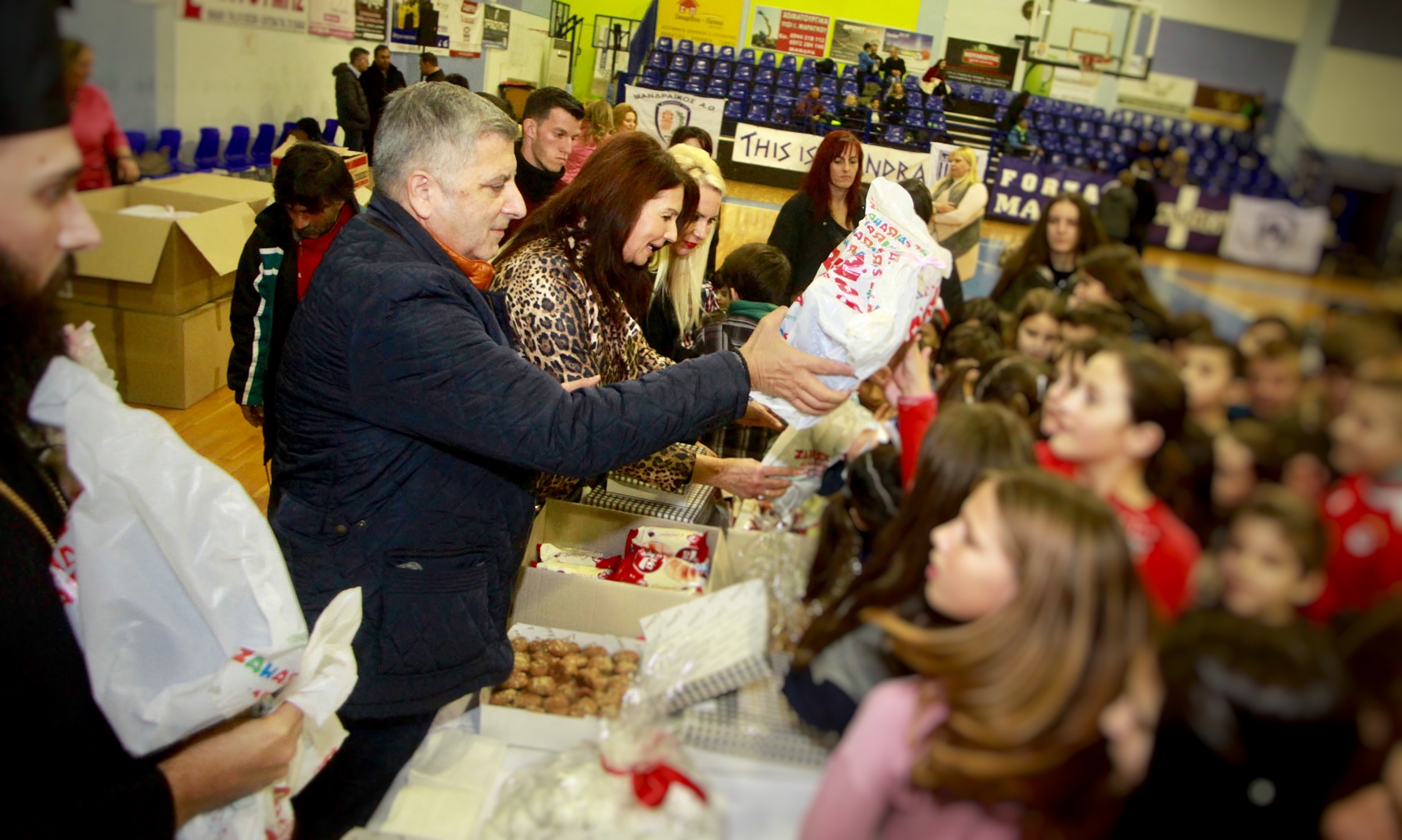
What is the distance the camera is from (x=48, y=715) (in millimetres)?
1086

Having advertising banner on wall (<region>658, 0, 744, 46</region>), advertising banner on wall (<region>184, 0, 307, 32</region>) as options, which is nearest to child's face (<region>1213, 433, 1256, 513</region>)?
advertising banner on wall (<region>184, 0, 307, 32</region>)

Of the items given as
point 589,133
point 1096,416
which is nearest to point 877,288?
point 1096,416

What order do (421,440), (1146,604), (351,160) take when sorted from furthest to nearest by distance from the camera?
(351,160) → (421,440) → (1146,604)

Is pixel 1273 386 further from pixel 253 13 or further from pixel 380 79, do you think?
pixel 380 79

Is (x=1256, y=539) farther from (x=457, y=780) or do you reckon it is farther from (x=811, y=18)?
(x=811, y=18)

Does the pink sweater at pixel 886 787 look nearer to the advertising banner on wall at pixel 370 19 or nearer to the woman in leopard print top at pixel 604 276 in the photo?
the woman in leopard print top at pixel 604 276

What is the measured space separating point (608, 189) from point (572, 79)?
227cm

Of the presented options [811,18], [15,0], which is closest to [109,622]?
[15,0]

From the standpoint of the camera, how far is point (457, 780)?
5.08 ft

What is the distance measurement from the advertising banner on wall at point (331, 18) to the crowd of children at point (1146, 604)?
4.28 ft

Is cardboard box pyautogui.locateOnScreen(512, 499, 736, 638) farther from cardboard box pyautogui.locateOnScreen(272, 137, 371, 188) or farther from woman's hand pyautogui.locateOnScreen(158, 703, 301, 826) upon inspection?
cardboard box pyautogui.locateOnScreen(272, 137, 371, 188)

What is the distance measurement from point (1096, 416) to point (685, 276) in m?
2.13

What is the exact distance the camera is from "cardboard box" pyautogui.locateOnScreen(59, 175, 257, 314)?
52.3 inches

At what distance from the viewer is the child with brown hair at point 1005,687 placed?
2.22 feet
